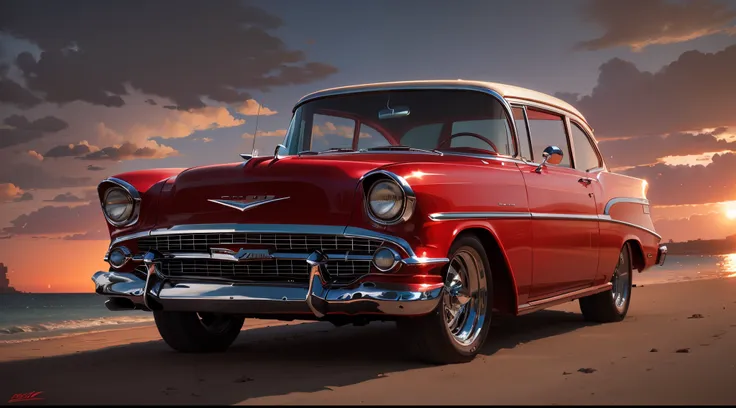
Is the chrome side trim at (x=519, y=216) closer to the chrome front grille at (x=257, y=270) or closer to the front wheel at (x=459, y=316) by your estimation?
the front wheel at (x=459, y=316)

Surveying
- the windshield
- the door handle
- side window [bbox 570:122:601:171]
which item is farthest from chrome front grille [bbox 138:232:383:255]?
side window [bbox 570:122:601:171]

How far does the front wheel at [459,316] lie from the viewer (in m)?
5.09

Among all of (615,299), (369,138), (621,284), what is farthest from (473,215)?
(621,284)

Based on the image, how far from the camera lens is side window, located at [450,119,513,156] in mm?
6211

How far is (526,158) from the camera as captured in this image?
6574 mm

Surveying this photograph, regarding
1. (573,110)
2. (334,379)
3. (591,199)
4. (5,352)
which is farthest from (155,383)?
(573,110)

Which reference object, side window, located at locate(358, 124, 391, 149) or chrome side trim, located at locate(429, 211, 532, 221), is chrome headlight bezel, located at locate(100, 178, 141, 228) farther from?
chrome side trim, located at locate(429, 211, 532, 221)

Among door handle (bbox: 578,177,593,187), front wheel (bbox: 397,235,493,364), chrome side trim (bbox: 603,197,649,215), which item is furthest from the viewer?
chrome side trim (bbox: 603,197,649,215)

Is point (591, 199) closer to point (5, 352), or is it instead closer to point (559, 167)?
point (559, 167)

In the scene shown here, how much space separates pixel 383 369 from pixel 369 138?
1973 mm

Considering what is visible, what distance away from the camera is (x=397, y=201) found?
4.88 meters

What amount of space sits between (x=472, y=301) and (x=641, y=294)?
24.6 ft

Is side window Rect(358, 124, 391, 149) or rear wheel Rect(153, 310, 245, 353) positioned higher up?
side window Rect(358, 124, 391, 149)

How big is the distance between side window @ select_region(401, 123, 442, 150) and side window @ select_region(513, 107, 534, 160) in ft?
2.32
